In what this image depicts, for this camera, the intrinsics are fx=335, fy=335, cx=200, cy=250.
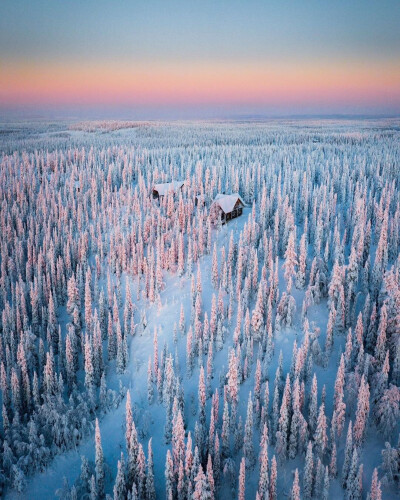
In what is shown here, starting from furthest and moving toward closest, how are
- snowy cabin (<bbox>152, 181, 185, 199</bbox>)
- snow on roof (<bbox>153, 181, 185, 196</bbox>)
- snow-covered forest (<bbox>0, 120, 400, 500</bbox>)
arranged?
snow on roof (<bbox>153, 181, 185, 196</bbox>) < snowy cabin (<bbox>152, 181, 185, 199</bbox>) < snow-covered forest (<bbox>0, 120, 400, 500</bbox>)

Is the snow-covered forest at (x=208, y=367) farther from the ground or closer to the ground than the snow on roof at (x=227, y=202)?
closer to the ground

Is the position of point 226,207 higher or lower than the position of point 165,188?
lower

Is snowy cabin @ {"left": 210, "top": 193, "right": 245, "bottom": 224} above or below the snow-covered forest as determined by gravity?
above

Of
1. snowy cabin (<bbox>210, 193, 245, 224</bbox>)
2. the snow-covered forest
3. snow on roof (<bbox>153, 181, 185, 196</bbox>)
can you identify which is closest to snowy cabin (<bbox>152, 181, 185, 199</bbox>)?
snow on roof (<bbox>153, 181, 185, 196</bbox>)

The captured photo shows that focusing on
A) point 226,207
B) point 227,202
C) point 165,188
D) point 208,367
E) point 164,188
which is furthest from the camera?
point 164,188

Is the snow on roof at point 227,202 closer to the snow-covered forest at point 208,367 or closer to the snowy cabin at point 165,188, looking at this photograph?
the snow-covered forest at point 208,367

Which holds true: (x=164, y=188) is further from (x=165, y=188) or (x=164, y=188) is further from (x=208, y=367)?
(x=208, y=367)

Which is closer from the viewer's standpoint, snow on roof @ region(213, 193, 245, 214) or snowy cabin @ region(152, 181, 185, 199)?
snow on roof @ region(213, 193, 245, 214)

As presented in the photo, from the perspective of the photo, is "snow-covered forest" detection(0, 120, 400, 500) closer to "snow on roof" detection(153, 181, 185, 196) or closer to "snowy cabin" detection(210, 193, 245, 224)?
"snowy cabin" detection(210, 193, 245, 224)

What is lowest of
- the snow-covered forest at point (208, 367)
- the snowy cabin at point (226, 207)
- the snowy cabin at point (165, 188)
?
the snow-covered forest at point (208, 367)

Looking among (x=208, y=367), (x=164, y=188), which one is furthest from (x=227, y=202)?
(x=208, y=367)

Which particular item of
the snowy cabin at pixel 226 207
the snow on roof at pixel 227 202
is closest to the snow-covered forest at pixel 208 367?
the snowy cabin at pixel 226 207
